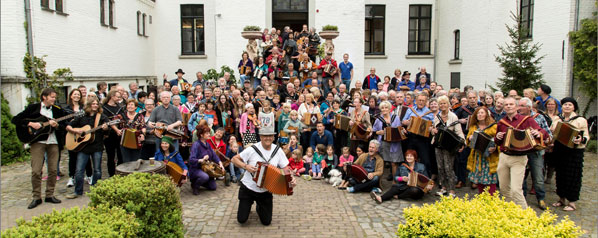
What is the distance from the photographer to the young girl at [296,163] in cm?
1067

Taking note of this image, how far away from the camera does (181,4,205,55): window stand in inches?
980

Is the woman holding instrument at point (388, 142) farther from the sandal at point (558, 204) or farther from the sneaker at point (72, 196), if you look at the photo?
the sneaker at point (72, 196)

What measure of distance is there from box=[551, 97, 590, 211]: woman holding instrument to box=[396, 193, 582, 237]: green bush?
15.2ft

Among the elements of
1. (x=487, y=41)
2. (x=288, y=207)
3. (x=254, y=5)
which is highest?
(x=254, y=5)

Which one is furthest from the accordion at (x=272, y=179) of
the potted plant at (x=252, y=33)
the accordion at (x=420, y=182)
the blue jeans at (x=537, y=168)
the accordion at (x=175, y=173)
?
the potted plant at (x=252, y=33)

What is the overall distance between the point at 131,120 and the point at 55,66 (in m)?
7.10

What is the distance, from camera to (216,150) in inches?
387

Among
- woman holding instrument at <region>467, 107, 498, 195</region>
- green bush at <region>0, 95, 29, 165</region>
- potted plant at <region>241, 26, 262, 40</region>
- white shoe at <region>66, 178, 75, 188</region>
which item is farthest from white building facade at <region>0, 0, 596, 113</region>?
woman holding instrument at <region>467, 107, 498, 195</region>

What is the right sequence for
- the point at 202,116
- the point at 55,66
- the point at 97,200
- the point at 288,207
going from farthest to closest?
1. the point at 55,66
2. the point at 202,116
3. the point at 288,207
4. the point at 97,200

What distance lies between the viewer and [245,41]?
20.3 meters

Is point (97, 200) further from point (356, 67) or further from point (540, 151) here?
point (356, 67)

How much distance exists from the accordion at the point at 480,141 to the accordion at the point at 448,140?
0.44m

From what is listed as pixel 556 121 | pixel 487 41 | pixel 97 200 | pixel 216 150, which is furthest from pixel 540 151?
pixel 487 41

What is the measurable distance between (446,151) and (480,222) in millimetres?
4996
